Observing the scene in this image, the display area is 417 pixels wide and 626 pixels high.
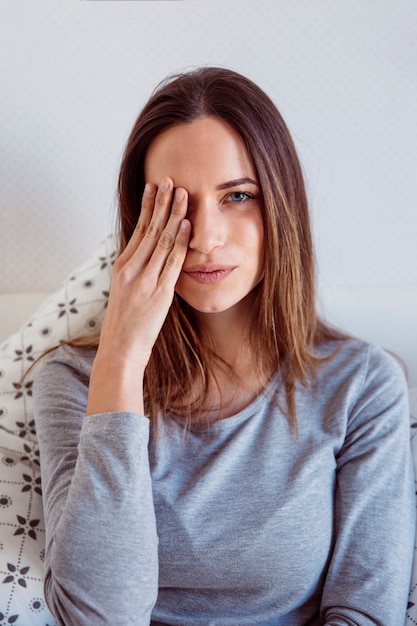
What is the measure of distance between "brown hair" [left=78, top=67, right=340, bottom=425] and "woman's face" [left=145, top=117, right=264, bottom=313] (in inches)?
0.8

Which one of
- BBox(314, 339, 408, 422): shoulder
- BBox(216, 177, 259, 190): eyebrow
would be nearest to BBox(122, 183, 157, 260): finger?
BBox(216, 177, 259, 190): eyebrow

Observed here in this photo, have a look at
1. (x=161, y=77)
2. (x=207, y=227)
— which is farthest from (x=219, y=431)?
(x=161, y=77)

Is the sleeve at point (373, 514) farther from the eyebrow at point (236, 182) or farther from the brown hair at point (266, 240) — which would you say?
the eyebrow at point (236, 182)

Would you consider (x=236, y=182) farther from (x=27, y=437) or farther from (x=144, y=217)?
(x=27, y=437)

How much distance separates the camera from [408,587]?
111cm

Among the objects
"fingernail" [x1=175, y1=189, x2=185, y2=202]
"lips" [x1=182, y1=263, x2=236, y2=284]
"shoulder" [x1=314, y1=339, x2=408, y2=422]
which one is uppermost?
"fingernail" [x1=175, y1=189, x2=185, y2=202]

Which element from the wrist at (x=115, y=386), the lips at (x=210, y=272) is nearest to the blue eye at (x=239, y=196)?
the lips at (x=210, y=272)

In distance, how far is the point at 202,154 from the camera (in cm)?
108

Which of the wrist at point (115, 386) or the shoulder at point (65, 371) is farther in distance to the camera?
the shoulder at point (65, 371)

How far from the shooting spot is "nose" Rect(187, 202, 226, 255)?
3.55ft

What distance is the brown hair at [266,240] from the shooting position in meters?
1.13

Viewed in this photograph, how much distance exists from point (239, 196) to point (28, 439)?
2.00 ft

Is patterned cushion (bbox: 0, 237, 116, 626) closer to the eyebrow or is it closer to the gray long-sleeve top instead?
the gray long-sleeve top

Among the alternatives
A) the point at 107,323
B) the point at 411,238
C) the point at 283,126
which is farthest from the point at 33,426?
the point at 411,238
